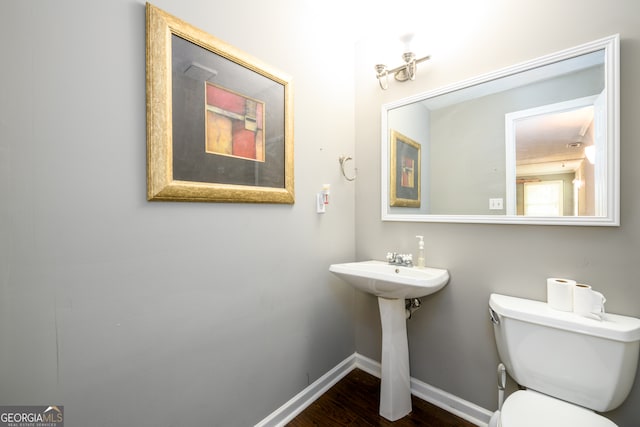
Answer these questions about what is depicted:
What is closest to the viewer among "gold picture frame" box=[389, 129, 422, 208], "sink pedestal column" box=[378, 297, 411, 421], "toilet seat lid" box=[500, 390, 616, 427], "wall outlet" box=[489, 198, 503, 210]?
"toilet seat lid" box=[500, 390, 616, 427]

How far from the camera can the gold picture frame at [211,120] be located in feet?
3.27

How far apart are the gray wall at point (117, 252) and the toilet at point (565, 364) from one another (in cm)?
111

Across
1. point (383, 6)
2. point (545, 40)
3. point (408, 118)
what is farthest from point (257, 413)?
point (383, 6)

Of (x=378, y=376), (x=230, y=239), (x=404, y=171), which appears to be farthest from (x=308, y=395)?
(x=404, y=171)

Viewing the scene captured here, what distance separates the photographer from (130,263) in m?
0.96

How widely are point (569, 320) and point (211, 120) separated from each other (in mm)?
1691

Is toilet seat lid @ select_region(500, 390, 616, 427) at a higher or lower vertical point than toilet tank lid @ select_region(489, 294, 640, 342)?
lower

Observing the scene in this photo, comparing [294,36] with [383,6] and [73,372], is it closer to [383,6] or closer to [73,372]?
[383,6]

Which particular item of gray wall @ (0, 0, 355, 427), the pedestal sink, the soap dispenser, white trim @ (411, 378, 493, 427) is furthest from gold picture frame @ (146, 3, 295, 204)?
white trim @ (411, 378, 493, 427)

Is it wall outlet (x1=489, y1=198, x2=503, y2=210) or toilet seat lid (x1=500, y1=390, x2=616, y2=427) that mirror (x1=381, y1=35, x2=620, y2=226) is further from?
toilet seat lid (x1=500, y1=390, x2=616, y2=427)

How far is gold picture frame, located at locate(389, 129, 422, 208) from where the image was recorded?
1711 millimetres

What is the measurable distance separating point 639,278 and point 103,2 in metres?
2.27

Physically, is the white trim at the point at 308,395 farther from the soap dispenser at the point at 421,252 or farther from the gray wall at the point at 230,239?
the soap dispenser at the point at 421,252

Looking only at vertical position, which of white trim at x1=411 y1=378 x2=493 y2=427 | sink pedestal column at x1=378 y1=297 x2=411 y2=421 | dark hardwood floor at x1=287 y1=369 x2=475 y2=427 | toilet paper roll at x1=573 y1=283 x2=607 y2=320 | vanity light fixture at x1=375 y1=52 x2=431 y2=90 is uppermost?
vanity light fixture at x1=375 y1=52 x2=431 y2=90
